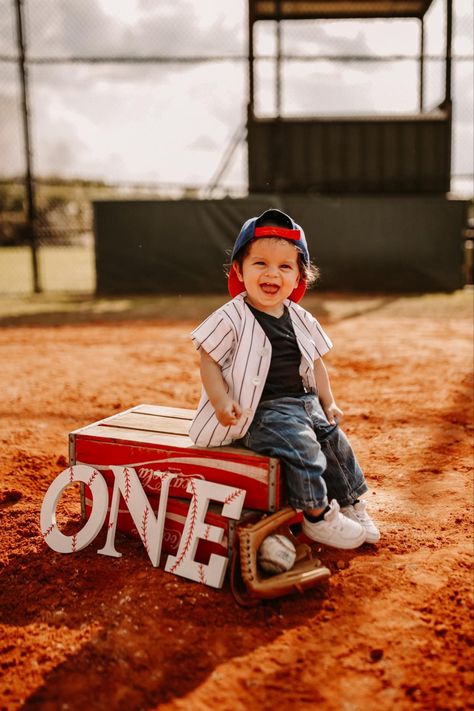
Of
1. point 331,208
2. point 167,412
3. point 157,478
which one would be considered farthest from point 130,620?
point 331,208

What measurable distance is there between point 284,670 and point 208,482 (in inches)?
27.1

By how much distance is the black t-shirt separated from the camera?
2494 mm

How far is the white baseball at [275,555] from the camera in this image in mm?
2195

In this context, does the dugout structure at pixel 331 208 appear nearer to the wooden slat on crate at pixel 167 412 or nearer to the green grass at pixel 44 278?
the green grass at pixel 44 278

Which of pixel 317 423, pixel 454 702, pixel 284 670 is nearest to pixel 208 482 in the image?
pixel 317 423

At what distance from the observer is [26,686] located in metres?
1.75

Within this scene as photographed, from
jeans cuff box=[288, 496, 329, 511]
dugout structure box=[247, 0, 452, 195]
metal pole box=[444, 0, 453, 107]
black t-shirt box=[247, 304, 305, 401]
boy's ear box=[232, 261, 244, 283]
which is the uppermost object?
metal pole box=[444, 0, 453, 107]

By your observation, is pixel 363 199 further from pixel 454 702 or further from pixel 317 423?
pixel 454 702

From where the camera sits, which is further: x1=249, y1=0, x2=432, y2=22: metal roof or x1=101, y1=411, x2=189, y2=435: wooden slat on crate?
x1=249, y1=0, x2=432, y2=22: metal roof

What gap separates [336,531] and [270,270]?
925 mm

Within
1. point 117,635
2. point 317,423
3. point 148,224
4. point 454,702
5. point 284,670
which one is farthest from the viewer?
point 148,224

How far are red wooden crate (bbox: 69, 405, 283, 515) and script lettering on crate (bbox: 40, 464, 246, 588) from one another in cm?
5

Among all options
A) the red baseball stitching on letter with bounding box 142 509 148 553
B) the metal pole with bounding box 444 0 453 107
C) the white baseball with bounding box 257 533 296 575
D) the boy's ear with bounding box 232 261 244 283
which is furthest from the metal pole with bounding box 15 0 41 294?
the white baseball with bounding box 257 533 296 575

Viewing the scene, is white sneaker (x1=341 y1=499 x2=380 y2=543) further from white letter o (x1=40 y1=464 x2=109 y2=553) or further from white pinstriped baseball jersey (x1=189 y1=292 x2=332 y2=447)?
white letter o (x1=40 y1=464 x2=109 y2=553)
